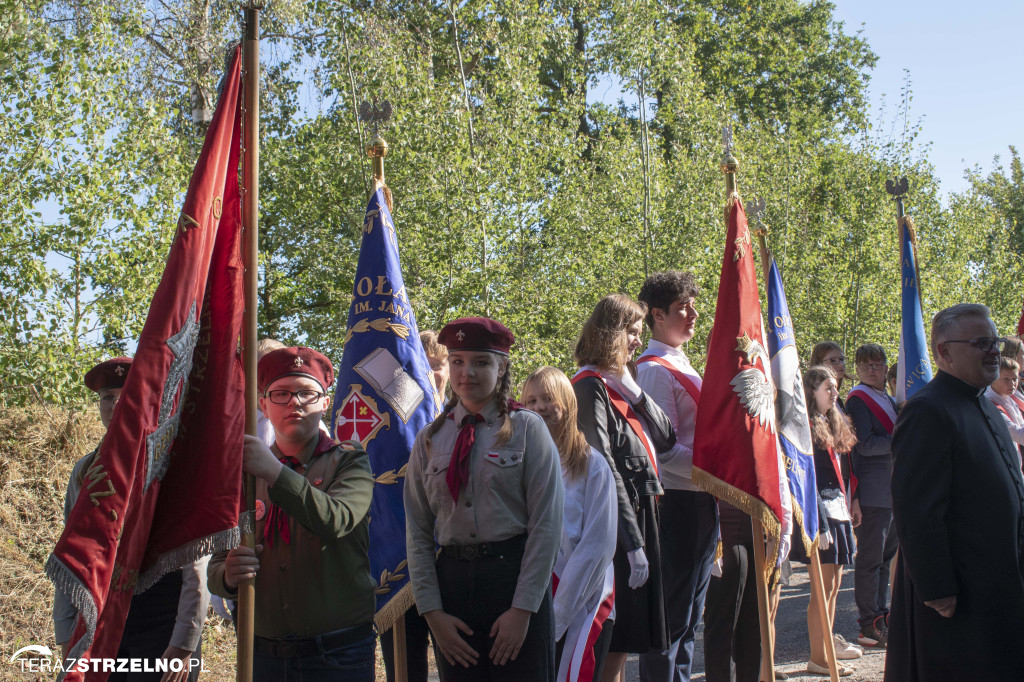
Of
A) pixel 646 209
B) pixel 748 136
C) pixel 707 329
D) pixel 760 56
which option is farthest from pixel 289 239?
pixel 760 56

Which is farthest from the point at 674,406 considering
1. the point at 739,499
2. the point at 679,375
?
the point at 739,499

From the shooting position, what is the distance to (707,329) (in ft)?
56.4

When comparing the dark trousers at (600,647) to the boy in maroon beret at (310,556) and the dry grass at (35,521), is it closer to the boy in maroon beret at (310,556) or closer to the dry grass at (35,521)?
the boy in maroon beret at (310,556)

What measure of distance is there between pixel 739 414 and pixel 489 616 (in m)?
2.33

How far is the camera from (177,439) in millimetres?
2791

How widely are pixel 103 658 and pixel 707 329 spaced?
15625 mm

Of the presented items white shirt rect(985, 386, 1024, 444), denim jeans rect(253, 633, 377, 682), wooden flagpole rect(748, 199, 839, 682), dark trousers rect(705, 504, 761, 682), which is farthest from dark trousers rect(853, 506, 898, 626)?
denim jeans rect(253, 633, 377, 682)

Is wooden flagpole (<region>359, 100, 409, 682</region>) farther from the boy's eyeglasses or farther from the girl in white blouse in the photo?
the boy's eyeglasses

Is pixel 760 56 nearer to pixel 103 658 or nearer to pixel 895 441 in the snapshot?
pixel 895 441

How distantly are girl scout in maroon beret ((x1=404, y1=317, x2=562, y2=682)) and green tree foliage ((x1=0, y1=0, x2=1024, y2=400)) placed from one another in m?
6.35

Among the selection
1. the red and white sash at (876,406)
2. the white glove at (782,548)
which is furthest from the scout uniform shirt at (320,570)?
the red and white sash at (876,406)

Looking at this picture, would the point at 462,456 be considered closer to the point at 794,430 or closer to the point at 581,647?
the point at 581,647

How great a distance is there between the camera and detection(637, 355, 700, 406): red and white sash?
5195 millimetres

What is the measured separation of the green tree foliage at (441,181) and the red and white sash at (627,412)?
6.01 m
